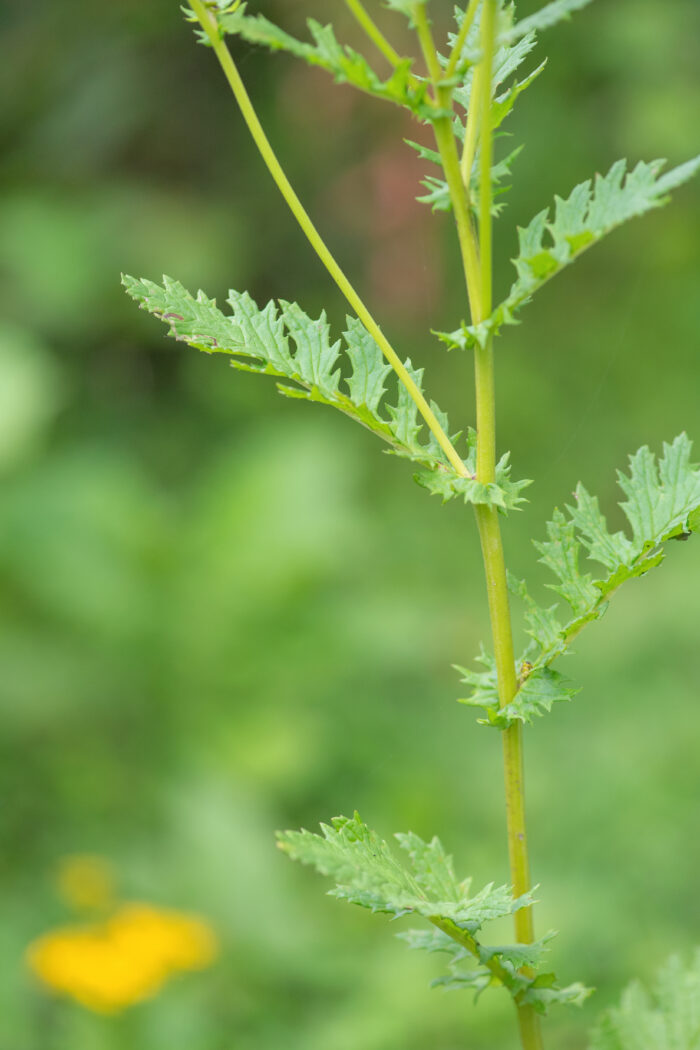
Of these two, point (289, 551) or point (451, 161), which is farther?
point (289, 551)

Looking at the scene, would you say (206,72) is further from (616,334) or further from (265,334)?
(265,334)

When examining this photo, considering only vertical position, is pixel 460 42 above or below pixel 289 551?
below

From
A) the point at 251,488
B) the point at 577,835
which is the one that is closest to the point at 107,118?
the point at 251,488

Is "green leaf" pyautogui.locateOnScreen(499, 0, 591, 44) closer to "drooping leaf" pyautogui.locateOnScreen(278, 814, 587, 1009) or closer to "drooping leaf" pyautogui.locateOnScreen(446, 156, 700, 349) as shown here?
"drooping leaf" pyautogui.locateOnScreen(446, 156, 700, 349)

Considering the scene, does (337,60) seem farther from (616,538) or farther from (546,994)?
(546,994)

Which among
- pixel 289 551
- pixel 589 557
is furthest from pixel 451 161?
pixel 289 551

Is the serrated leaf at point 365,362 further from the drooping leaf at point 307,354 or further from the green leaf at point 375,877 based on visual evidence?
the green leaf at point 375,877

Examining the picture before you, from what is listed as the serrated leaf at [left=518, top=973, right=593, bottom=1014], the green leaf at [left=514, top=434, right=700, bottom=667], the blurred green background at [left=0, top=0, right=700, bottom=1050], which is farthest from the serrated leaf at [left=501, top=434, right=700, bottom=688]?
the blurred green background at [left=0, top=0, right=700, bottom=1050]

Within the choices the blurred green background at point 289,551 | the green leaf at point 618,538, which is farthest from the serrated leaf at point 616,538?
the blurred green background at point 289,551
